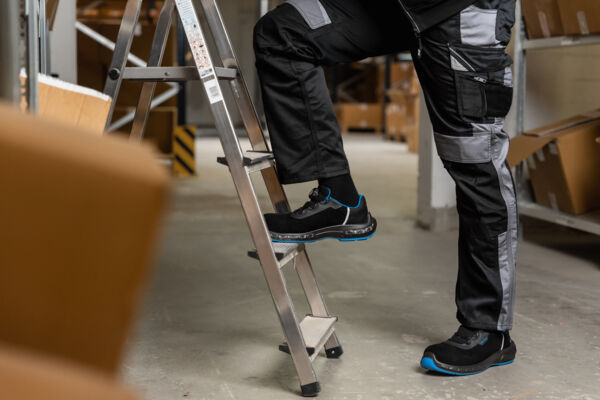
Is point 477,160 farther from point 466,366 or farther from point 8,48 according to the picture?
point 8,48

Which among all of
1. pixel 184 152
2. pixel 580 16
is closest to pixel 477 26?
pixel 580 16

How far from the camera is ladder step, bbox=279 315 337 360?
198cm

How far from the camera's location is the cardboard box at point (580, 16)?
11.3ft

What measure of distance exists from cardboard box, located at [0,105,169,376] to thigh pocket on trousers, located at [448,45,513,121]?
158 cm

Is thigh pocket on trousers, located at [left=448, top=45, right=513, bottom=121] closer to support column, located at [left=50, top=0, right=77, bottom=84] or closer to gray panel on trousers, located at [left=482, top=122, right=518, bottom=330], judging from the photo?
gray panel on trousers, located at [left=482, top=122, right=518, bottom=330]

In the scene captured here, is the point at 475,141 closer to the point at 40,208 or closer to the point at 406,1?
the point at 406,1

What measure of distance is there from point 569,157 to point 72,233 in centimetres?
357

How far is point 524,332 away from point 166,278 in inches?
61.0

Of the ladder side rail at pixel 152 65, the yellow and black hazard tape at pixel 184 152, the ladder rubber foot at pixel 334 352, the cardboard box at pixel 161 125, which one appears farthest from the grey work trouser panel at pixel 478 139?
the cardboard box at pixel 161 125

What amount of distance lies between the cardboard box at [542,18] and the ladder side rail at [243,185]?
245 centimetres

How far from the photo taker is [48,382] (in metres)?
0.46

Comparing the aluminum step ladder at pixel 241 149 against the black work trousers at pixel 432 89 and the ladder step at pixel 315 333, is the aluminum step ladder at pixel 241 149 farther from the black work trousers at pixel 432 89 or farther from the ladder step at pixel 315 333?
the black work trousers at pixel 432 89

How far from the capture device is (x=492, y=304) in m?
2.09

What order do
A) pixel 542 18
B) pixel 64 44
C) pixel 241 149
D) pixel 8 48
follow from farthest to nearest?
1. pixel 64 44
2. pixel 542 18
3. pixel 241 149
4. pixel 8 48
